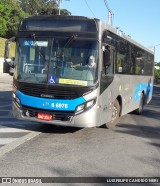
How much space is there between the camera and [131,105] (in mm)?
13594

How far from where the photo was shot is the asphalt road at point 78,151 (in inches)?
260

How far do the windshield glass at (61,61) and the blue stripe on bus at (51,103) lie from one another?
0.42m

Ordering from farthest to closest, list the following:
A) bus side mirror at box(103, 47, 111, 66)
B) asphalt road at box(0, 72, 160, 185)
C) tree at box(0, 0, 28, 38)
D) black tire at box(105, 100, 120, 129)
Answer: tree at box(0, 0, 28, 38), black tire at box(105, 100, 120, 129), bus side mirror at box(103, 47, 111, 66), asphalt road at box(0, 72, 160, 185)

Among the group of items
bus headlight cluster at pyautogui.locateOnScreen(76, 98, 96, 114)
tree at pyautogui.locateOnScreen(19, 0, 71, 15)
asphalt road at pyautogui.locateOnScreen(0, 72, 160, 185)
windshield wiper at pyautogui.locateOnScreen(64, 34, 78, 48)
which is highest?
tree at pyautogui.locateOnScreen(19, 0, 71, 15)

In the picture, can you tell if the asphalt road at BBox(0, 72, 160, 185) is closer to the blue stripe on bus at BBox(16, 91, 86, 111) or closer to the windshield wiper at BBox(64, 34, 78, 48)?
the blue stripe on bus at BBox(16, 91, 86, 111)

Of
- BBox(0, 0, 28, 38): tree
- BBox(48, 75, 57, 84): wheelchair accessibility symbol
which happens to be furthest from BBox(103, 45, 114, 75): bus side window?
BBox(0, 0, 28, 38): tree

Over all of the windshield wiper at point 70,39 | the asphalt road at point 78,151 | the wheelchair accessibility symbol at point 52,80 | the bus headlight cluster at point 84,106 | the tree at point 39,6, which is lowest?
the asphalt road at point 78,151

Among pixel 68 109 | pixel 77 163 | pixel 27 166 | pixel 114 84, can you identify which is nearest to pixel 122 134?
pixel 114 84

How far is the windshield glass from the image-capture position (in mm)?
9016

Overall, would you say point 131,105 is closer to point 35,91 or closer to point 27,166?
point 35,91

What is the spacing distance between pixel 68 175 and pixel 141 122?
292 inches

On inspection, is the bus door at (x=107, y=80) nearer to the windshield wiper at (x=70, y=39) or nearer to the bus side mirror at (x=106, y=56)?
the bus side mirror at (x=106, y=56)

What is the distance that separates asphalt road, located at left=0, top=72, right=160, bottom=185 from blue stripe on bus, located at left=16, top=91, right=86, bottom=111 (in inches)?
31.6

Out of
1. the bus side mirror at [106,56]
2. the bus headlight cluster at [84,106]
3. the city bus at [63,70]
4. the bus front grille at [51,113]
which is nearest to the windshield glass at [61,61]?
the city bus at [63,70]
